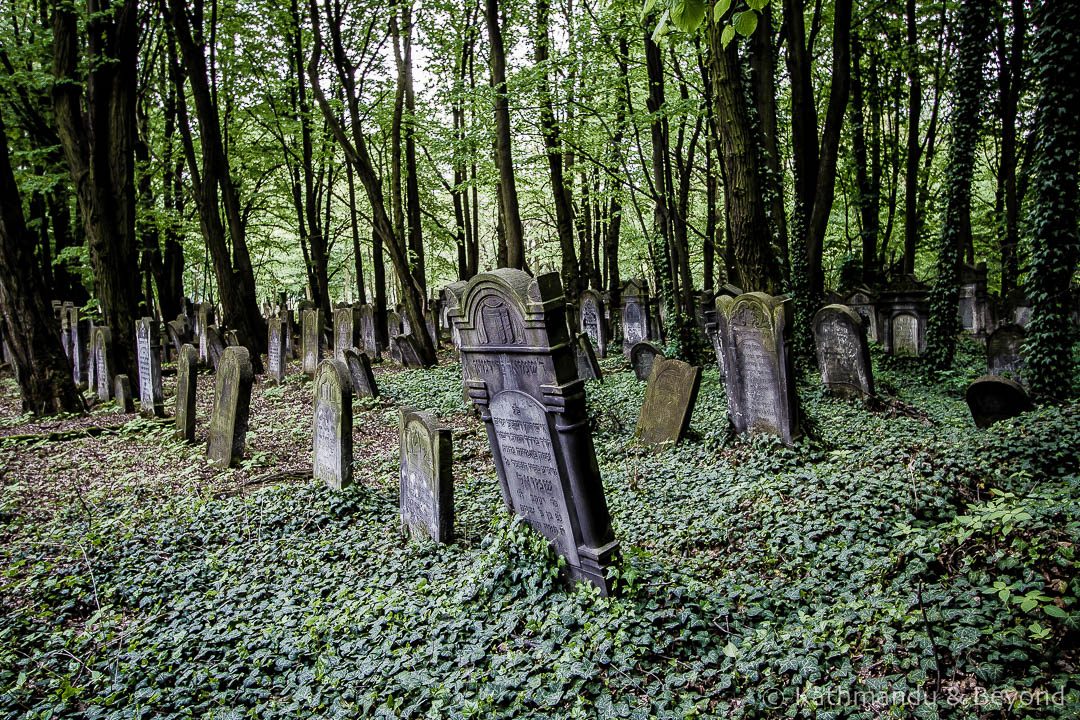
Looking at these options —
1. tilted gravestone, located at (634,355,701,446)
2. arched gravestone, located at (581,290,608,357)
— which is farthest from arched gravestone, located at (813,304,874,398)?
arched gravestone, located at (581,290,608,357)

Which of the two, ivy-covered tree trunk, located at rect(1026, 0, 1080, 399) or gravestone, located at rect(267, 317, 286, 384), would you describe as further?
gravestone, located at rect(267, 317, 286, 384)

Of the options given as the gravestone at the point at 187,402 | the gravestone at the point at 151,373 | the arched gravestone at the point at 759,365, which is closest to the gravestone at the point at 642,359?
the arched gravestone at the point at 759,365

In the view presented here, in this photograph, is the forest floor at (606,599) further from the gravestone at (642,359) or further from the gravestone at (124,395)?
the gravestone at (124,395)

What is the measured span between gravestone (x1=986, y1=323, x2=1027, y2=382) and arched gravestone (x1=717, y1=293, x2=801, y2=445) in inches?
172

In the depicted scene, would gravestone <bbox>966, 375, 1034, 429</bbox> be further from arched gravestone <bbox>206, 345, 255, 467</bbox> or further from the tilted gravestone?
arched gravestone <bbox>206, 345, 255, 467</bbox>

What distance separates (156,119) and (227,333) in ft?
35.0

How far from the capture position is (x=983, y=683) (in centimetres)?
233

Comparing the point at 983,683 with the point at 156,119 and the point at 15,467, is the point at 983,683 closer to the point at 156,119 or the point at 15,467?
the point at 15,467

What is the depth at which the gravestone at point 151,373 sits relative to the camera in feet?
29.3

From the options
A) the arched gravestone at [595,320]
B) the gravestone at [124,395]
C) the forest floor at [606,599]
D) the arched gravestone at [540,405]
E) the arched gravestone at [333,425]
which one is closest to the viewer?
the forest floor at [606,599]

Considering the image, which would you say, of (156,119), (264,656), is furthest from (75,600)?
(156,119)

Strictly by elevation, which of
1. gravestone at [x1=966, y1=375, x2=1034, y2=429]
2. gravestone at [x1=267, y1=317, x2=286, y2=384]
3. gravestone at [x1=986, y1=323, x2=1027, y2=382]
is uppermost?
gravestone at [x1=267, y1=317, x2=286, y2=384]

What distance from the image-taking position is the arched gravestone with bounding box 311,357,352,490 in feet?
18.0

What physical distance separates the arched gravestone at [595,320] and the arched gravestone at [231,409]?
8235 millimetres
